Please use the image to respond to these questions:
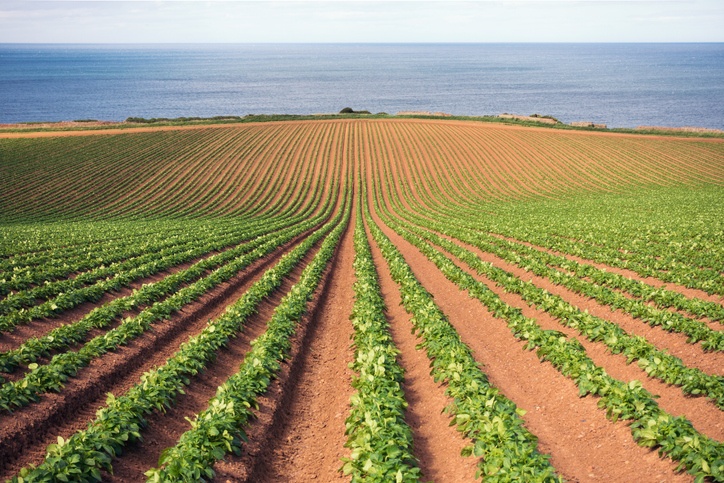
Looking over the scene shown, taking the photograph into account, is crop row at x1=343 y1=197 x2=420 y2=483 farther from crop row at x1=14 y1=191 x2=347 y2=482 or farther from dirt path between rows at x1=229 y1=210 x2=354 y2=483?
crop row at x1=14 y1=191 x2=347 y2=482

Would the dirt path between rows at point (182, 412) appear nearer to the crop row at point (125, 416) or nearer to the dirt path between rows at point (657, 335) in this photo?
the crop row at point (125, 416)

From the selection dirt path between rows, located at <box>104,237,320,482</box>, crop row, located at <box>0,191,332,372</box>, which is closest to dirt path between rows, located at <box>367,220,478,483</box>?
dirt path between rows, located at <box>104,237,320,482</box>

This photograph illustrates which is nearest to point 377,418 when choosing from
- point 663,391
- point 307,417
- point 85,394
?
point 307,417

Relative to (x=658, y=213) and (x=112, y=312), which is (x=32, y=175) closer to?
(x=112, y=312)

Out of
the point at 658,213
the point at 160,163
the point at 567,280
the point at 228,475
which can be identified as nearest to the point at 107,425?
the point at 228,475

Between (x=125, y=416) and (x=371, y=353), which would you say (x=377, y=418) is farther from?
(x=125, y=416)

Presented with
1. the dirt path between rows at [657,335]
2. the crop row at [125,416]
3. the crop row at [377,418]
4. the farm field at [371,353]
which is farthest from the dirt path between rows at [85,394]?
the dirt path between rows at [657,335]
